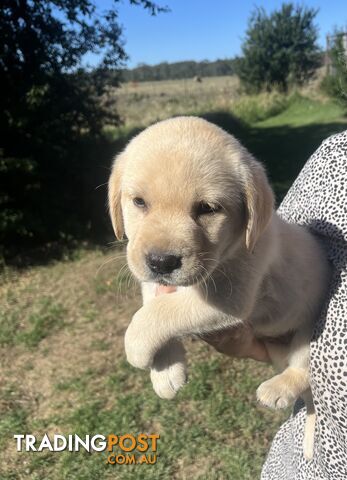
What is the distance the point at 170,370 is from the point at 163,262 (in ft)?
1.91

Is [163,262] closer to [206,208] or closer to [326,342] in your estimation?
[206,208]

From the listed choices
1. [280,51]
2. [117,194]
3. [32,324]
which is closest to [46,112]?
[32,324]

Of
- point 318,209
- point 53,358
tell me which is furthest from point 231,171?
point 53,358

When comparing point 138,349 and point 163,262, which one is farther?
point 138,349

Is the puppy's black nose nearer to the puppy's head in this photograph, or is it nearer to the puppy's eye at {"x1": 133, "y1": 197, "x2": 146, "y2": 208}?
the puppy's head

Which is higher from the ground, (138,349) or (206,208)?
(206,208)

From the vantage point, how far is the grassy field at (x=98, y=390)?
323 cm

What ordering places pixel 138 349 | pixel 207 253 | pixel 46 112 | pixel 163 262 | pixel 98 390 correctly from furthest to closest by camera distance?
1. pixel 46 112
2. pixel 98 390
3. pixel 138 349
4. pixel 207 253
5. pixel 163 262

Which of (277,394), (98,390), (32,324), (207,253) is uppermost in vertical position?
(207,253)

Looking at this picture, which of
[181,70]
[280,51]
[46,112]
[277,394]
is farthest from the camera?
[181,70]

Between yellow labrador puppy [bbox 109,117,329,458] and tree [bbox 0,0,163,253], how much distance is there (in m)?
4.57

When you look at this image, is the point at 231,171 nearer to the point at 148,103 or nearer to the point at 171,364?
the point at 171,364

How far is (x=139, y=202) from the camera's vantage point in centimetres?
171

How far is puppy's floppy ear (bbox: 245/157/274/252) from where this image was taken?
5.62 feet
